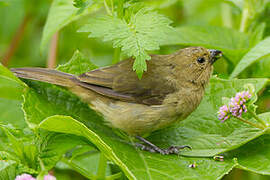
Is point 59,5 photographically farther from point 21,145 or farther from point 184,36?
point 21,145

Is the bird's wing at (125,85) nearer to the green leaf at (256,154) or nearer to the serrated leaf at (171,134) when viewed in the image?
the serrated leaf at (171,134)

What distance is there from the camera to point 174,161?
3.18 m

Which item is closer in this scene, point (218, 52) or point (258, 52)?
point (258, 52)

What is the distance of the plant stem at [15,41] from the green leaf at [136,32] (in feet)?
8.77

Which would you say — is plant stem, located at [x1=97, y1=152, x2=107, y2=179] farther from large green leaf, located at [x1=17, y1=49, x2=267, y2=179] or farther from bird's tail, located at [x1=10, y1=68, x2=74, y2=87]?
bird's tail, located at [x1=10, y1=68, x2=74, y2=87]

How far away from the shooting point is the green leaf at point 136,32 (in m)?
2.81

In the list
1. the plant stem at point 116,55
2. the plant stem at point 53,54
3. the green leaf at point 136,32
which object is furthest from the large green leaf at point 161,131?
the plant stem at point 53,54

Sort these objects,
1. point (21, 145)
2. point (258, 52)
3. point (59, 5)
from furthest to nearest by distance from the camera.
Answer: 1. point (59, 5)
2. point (258, 52)
3. point (21, 145)

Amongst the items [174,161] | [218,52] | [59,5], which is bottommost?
[174,161]

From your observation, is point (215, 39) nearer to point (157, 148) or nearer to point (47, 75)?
point (157, 148)

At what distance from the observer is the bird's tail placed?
3.53m

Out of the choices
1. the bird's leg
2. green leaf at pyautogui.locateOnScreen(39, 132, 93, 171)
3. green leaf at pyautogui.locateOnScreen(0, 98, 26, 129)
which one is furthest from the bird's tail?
the bird's leg

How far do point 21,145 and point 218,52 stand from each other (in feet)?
6.65

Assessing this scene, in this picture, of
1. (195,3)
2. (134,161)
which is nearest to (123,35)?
(134,161)
